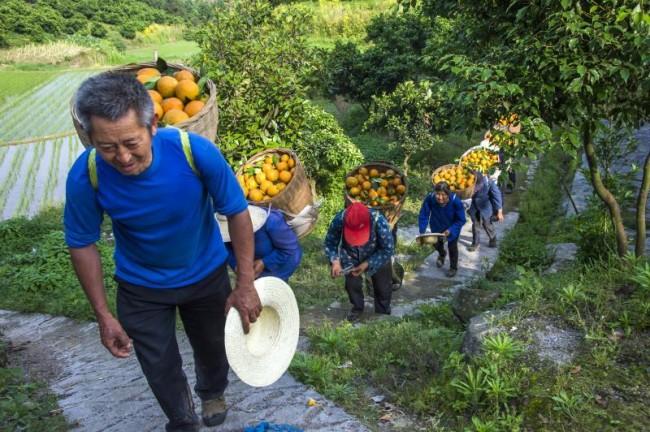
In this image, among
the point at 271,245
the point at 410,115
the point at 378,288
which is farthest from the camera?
the point at 410,115

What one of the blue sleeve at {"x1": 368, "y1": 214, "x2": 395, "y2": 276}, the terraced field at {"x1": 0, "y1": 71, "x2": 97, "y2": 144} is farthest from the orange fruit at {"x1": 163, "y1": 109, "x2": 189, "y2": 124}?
the terraced field at {"x1": 0, "y1": 71, "x2": 97, "y2": 144}

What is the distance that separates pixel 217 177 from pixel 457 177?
22.4 feet

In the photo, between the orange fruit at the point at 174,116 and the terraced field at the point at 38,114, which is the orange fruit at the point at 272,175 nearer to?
the orange fruit at the point at 174,116

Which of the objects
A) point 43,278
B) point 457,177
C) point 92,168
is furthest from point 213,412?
point 457,177

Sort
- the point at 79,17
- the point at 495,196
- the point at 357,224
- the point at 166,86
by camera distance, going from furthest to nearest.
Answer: the point at 79,17 < the point at 495,196 < the point at 357,224 < the point at 166,86

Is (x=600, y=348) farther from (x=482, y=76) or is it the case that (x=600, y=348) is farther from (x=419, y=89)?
(x=419, y=89)

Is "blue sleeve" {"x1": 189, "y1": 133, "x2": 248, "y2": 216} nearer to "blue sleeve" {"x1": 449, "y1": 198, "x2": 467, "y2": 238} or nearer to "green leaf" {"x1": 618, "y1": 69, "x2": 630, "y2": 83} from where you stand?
"green leaf" {"x1": 618, "y1": 69, "x2": 630, "y2": 83}

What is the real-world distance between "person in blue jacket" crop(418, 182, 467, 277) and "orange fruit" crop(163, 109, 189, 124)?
4.25 meters

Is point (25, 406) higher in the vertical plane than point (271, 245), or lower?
lower

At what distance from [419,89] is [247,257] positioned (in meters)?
10.0

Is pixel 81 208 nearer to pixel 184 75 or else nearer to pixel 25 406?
pixel 184 75

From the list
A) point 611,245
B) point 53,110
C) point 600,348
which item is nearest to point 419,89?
point 611,245

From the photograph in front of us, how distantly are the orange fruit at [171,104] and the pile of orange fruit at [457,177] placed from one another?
5.66 metres

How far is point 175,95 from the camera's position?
147 inches
